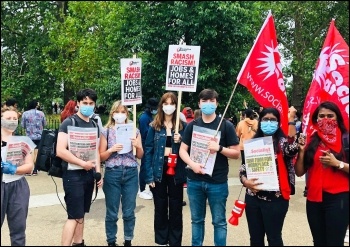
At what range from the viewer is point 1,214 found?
4039 millimetres

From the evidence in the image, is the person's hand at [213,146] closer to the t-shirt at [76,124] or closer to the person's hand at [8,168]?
the t-shirt at [76,124]

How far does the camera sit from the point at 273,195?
397 cm

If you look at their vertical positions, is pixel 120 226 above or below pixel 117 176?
below

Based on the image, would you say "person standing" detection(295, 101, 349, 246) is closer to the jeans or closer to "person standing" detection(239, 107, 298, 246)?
"person standing" detection(239, 107, 298, 246)

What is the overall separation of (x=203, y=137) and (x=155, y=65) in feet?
33.1

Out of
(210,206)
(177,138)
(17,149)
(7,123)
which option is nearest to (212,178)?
(210,206)

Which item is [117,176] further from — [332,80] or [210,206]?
[332,80]

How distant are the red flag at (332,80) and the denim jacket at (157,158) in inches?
59.4

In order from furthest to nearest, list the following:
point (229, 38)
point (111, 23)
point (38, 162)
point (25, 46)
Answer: point (25, 46) < point (111, 23) < point (229, 38) < point (38, 162)

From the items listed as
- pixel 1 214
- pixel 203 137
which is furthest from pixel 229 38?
pixel 1 214

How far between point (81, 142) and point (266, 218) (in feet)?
6.79

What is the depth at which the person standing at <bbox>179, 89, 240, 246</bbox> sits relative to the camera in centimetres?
454

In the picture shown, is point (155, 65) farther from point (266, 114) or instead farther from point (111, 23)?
point (266, 114)

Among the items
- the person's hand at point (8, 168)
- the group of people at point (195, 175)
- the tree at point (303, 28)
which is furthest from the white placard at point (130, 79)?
the tree at point (303, 28)
